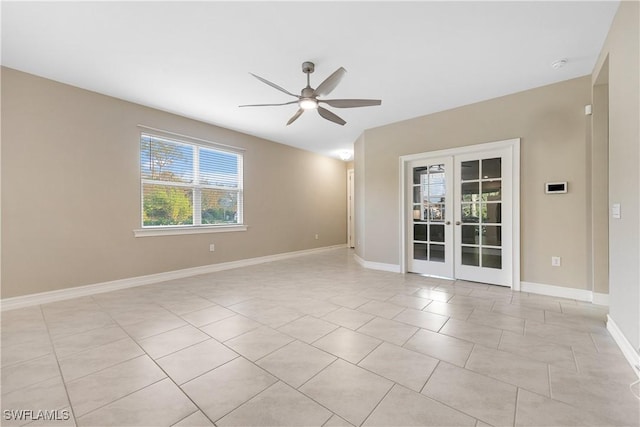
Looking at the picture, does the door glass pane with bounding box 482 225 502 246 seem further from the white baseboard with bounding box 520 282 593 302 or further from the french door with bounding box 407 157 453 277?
the white baseboard with bounding box 520 282 593 302

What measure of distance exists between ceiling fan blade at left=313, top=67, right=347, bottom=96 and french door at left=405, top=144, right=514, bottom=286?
248 cm

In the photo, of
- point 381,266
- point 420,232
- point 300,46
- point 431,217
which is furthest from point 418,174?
point 300,46

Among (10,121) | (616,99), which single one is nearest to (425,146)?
(616,99)

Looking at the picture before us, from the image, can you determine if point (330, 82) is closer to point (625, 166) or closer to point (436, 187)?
point (625, 166)

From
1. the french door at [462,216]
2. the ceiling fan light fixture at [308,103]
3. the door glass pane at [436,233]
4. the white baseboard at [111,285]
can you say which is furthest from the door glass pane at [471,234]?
Answer: the white baseboard at [111,285]

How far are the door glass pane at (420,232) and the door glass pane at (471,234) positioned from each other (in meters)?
0.58

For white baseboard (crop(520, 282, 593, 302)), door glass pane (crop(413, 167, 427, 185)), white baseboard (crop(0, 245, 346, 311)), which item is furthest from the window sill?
white baseboard (crop(520, 282, 593, 302))

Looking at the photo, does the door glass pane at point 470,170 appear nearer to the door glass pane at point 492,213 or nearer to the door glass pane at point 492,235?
the door glass pane at point 492,213

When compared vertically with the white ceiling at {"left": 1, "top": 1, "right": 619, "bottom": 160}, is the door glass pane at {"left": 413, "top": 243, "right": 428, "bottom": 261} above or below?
below

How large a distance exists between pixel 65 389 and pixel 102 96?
12.0ft

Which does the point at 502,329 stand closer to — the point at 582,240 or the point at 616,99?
the point at 582,240

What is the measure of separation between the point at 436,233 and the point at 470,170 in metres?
1.10

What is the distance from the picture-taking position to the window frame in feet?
13.2

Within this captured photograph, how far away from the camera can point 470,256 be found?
4.03 metres
